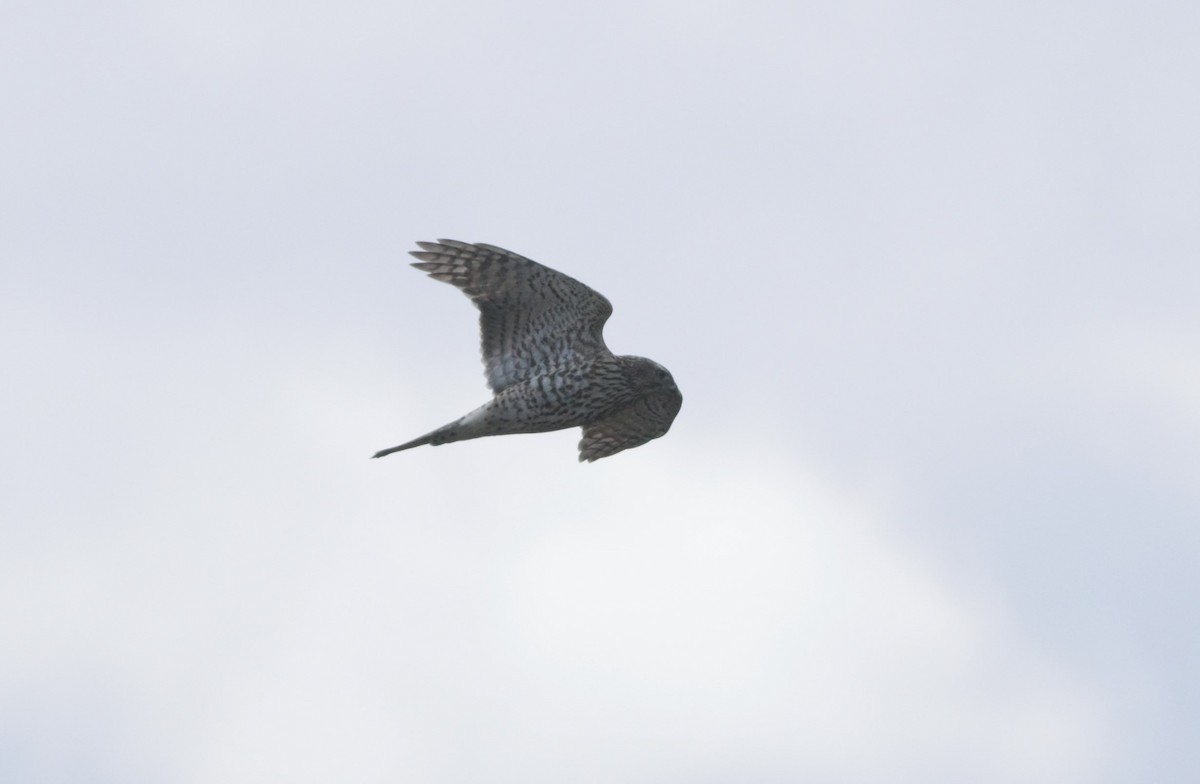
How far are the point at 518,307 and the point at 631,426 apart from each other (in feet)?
7.18

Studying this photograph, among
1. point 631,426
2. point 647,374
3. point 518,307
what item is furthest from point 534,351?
point 631,426

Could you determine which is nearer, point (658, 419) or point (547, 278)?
point (547, 278)

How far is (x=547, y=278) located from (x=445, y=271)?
1118mm

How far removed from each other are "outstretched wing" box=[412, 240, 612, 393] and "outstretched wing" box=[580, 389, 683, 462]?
3.41 ft

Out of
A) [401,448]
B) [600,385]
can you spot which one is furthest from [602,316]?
[401,448]

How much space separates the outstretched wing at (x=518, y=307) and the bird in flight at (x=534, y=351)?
1 centimetres

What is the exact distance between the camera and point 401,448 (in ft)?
64.1

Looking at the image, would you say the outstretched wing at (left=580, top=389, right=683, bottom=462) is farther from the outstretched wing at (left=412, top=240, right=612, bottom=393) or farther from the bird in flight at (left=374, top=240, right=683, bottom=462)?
the outstretched wing at (left=412, top=240, right=612, bottom=393)

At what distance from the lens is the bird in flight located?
20031 millimetres

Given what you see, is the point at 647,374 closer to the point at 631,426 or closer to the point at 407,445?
the point at 631,426

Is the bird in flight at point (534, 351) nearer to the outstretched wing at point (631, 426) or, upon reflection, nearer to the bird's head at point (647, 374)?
the bird's head at point (647, 374)

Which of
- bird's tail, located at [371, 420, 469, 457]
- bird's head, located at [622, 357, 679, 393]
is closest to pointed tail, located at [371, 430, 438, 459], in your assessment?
bird's tail, located at [371, 420, 469, 457]

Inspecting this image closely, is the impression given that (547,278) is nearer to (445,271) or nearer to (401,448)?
(445,271)

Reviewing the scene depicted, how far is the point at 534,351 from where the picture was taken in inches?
803
